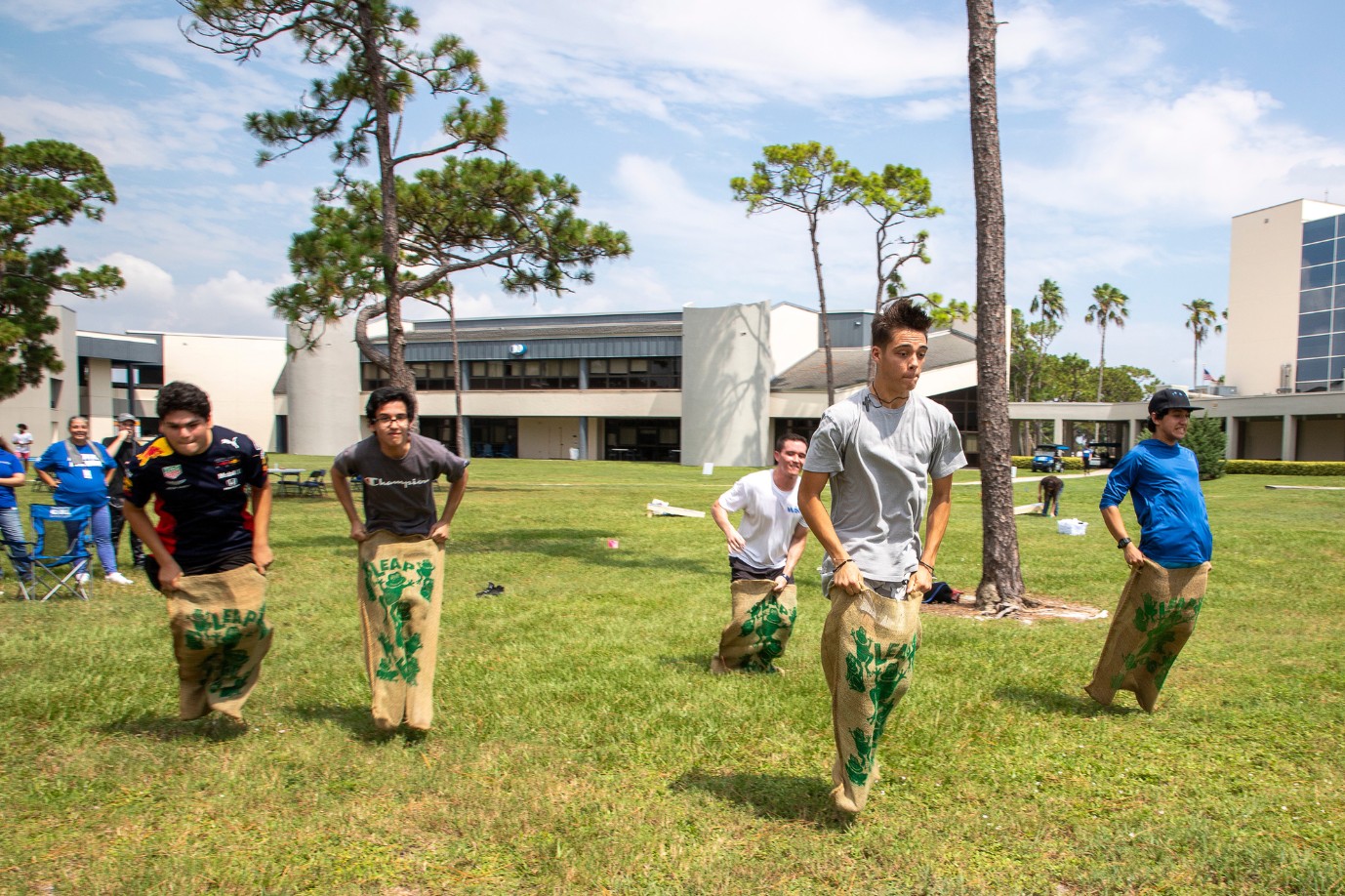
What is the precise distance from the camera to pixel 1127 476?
17.7 ft

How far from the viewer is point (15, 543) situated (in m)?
9.22

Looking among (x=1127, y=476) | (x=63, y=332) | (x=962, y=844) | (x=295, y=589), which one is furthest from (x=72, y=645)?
(x=63, y=332)

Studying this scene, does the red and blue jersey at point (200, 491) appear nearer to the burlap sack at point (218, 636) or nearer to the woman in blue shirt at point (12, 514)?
the burlap sack at point (218, 636)

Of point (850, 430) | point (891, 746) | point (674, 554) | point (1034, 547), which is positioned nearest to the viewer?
point (850, 430)

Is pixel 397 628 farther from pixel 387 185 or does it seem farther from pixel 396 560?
pixel 387 185

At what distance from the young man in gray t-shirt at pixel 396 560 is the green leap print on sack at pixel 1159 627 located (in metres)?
3.97

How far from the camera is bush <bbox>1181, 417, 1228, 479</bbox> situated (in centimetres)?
3331

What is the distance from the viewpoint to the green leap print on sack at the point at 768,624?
6.06 m

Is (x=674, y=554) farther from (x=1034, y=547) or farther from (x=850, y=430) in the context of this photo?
(x=850, y=430)

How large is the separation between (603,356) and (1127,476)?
155ft

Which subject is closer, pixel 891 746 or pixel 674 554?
pixel 891 746

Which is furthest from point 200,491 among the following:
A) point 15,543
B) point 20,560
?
point 15,543

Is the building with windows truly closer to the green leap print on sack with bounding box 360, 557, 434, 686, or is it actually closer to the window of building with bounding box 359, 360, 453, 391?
the window of building with bounding box 359, 360, 453, 391

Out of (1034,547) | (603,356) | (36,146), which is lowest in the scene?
(1034,547)
